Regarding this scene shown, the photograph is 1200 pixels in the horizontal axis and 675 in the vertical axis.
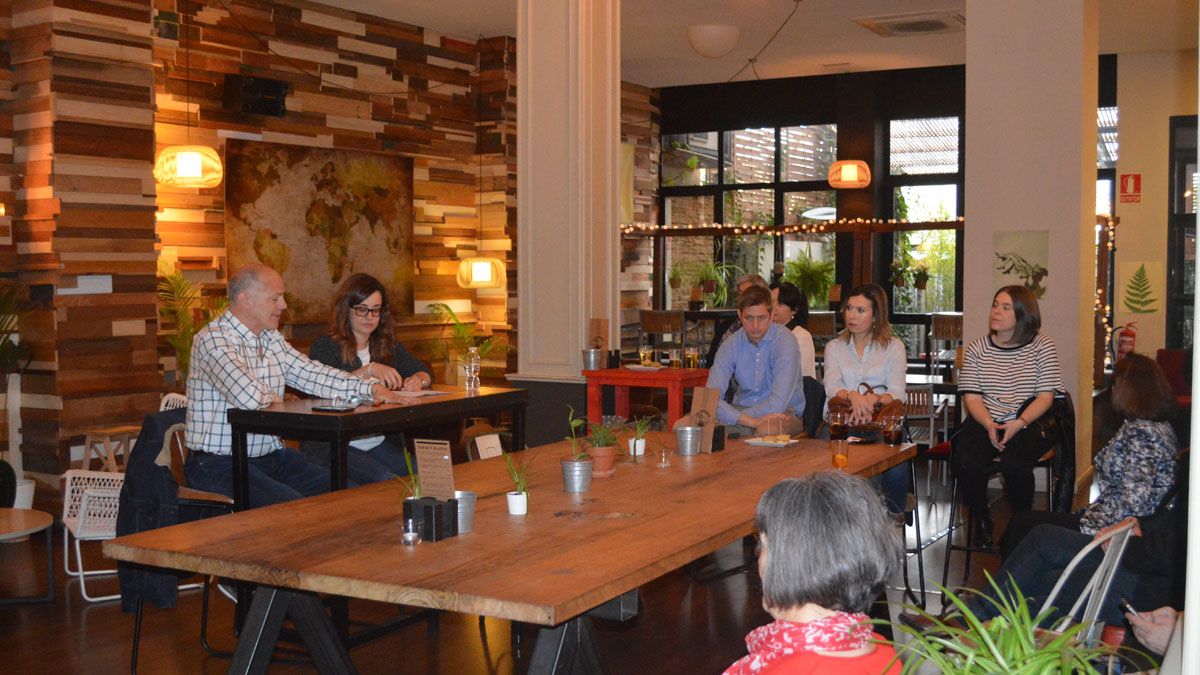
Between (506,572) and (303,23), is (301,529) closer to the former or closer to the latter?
(506,572)

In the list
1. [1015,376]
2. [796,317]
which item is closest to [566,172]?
[796,317]

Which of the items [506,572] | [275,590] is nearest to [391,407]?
[275,590]

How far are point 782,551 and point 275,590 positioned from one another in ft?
4.88

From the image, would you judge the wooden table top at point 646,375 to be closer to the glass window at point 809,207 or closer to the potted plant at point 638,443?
the potted plant at point 638,443

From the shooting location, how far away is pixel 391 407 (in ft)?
15.1

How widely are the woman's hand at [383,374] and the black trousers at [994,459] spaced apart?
2.78 meters

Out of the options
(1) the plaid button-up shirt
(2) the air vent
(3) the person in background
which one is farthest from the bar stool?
(2) the air vent

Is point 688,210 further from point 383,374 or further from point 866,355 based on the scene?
point 383,374

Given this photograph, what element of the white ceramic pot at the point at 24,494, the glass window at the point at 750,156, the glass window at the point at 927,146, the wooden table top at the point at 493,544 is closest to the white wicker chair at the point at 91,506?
the white ceramic pot at the point at 24,494

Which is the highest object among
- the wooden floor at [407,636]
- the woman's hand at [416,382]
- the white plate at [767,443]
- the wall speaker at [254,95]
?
the wall speaker at [254,95]

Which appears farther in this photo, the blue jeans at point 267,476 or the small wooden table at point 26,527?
the small wooden table at point 26,527

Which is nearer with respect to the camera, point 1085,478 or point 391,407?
point 391,407

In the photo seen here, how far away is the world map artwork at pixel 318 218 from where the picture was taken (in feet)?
29.4

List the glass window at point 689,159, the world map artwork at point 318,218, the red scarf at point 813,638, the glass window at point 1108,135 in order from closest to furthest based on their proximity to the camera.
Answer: the red scarf at point 813,638 → the world map artwork at point 318,218 → the glass window at point 1108,135 → the glass window at point 689,159
